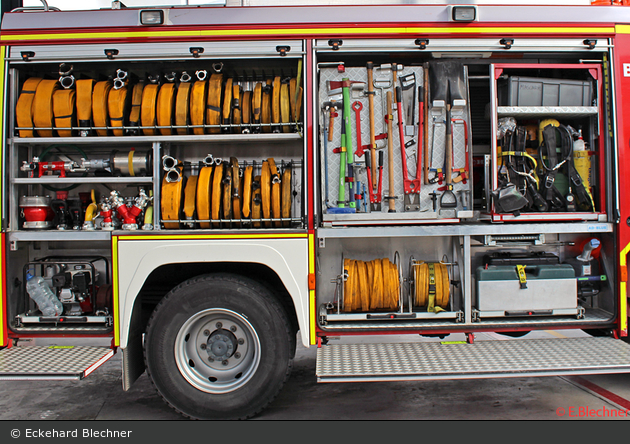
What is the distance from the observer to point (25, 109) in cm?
346

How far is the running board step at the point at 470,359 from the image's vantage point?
307 cm

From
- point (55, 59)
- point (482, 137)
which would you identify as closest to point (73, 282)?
point (55, 59)

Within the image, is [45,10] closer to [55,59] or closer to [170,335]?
[55,59]

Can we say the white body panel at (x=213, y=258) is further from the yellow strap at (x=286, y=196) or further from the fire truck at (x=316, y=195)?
the yellow strap at (x=286, y=196)

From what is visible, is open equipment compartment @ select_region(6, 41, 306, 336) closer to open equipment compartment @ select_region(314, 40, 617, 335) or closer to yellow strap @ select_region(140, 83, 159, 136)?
yellow strap @ select_region(140, 83, 159, 136)

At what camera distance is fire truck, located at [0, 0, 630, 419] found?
3.30 metres

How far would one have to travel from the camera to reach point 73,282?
11.8 feet

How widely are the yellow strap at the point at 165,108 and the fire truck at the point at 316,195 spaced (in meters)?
0.03

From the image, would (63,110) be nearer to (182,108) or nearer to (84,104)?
(84,104)

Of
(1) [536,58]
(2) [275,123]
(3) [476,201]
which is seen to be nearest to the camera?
(2) [275,123]

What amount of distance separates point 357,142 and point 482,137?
144cm

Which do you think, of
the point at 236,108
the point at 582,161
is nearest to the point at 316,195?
the point at 236,108

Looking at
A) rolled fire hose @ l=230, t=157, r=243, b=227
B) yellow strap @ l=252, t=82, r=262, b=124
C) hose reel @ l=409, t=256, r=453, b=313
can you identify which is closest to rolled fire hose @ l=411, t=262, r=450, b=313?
hose reel @ l=409, t=256, r=453, b=313

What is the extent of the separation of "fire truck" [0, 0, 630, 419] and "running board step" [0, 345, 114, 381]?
0.07 ft
